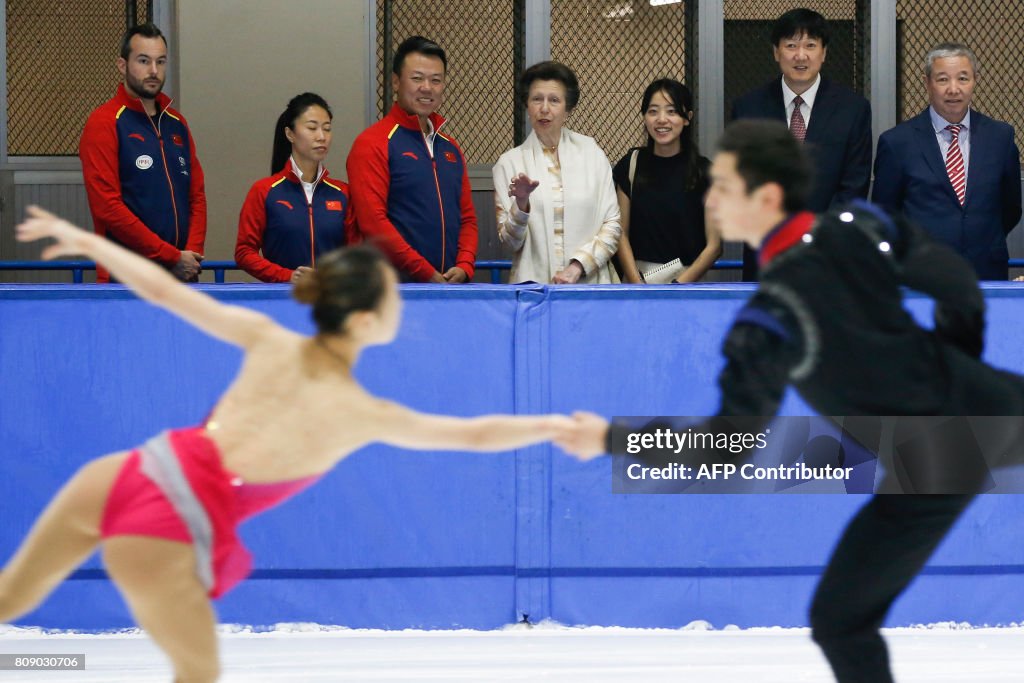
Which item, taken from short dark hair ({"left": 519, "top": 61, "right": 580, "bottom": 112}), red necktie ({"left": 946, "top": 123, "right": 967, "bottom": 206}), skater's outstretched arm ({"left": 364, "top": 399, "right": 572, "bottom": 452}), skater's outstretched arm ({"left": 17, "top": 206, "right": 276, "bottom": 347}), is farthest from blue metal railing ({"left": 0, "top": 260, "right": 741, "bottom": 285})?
skater's outstretched arm ({"left": 364, "top": 399, "right": 572, "bottom": 452})

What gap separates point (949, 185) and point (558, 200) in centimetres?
155

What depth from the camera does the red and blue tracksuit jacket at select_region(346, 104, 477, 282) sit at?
525cm

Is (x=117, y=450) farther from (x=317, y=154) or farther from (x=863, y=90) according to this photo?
(x=863, y=90)

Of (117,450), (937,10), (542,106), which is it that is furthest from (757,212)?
(937,10)

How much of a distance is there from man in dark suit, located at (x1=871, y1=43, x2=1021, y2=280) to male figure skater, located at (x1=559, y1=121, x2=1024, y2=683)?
7.78 ft

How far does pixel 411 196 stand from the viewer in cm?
533

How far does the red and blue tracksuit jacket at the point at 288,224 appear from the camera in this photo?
531cm

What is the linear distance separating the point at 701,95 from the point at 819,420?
8.37ft

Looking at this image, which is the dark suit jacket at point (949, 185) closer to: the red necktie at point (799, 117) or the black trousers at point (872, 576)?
the red necktie at point (799, 117)

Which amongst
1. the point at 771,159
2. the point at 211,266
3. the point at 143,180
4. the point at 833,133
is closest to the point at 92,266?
the point at 211,266

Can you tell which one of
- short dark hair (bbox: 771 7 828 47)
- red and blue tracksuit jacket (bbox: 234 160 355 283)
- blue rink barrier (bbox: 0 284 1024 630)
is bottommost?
blue rink barrier (bbox: 0 284 1024 630)

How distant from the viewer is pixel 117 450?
503 cm

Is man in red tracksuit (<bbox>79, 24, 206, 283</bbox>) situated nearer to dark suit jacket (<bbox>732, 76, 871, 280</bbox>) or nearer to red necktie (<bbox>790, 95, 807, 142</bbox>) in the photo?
dark suit jacket (<bbox>732, 76, 871, 280</bbox>)

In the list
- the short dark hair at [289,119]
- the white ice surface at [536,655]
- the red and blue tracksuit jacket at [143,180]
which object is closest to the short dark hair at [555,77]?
the short dark hair at [289,119]
